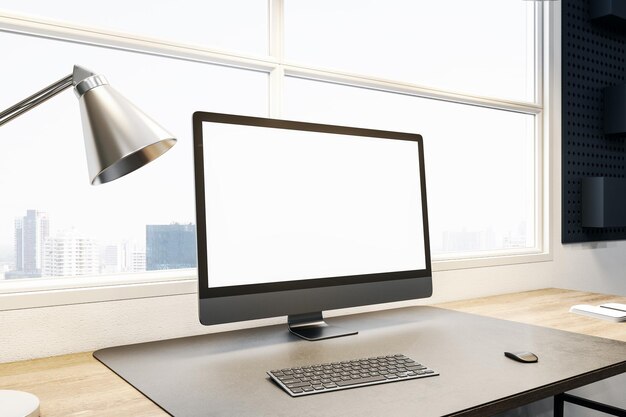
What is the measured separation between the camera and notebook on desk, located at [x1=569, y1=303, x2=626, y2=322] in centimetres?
132

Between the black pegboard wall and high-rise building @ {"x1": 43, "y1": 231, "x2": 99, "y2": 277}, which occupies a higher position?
the black pegboard wall

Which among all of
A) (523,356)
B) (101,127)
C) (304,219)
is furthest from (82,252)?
(523,356)

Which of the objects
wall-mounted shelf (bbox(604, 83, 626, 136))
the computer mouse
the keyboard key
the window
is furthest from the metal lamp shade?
wall-mounted shelf (bbox(604, 83, 626, 136))

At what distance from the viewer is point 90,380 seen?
2.79 feet

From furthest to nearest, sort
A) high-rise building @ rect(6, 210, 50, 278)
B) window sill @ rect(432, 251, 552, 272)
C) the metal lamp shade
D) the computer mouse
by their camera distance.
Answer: window sill @ rect(432, 251, 552, 272) < high-rise building @ rect(6, 210, 50, 278) < the computer mouse < the metal lamp shade

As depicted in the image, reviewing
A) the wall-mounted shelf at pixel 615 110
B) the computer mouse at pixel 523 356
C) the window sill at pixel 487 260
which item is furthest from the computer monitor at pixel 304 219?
the wall-mounted shelf at pixel 615 110

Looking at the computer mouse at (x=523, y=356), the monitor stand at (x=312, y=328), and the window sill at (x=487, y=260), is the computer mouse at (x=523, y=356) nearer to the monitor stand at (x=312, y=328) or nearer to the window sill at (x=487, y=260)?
the monitor stand at (x=312, y=328)

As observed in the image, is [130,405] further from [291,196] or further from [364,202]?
[364,202]

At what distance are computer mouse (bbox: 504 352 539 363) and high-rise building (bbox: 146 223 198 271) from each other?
0.71 m

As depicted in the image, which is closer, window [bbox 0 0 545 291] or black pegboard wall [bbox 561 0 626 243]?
window [bbox 0 0 545 291]

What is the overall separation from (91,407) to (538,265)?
62.8 inches

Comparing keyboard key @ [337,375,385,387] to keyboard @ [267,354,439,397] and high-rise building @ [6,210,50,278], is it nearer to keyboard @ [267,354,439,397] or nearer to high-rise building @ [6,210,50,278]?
keyboard @ [267,354,439,397]

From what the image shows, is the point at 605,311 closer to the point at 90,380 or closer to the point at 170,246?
the point at 170,246

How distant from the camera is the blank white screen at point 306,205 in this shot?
98 centimetres
